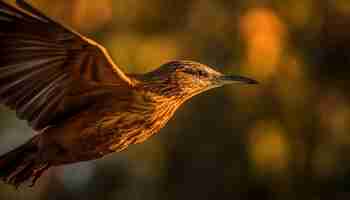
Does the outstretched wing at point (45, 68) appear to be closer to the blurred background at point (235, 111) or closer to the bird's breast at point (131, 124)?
the bird's breast at point (131, 124)

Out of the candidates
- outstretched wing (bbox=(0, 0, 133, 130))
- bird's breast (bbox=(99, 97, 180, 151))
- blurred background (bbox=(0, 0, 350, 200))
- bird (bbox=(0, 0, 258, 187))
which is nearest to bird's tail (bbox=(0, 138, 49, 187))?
bird (bbox=(0, 0, 258, 187))

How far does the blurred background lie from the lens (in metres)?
7.75

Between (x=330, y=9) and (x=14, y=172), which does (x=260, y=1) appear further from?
(x=14, y=172)

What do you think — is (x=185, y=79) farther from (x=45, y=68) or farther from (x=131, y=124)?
(x=45, y=68)

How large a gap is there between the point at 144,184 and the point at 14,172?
3.03 m

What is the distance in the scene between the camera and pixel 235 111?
7.93m

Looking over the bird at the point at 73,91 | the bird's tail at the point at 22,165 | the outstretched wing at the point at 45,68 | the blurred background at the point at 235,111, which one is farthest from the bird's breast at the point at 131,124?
the blurred background at the point at 235,111

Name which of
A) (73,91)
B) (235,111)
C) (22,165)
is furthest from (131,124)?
(235,111)

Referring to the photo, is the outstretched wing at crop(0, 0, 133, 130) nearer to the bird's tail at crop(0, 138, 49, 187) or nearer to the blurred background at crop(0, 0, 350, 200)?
the bird's tail at crop(0, 138, 49, 187)

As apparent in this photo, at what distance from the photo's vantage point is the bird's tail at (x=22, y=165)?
16.2 ft

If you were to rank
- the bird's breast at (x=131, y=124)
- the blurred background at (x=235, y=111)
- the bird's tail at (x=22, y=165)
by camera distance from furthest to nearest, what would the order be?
the blurred background at (x=235, y=111)
the bird's tail at (x=22, y=165)
the bird's breast at (x=131, y=124)

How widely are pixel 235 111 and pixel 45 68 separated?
356 centimetres

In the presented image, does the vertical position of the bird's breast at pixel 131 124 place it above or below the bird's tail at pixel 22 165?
above

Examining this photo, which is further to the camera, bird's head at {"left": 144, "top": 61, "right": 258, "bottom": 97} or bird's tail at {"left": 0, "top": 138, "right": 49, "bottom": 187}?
bird's tail at {"left": 0, "top": 138, "right": 49, "bottom": 187}
